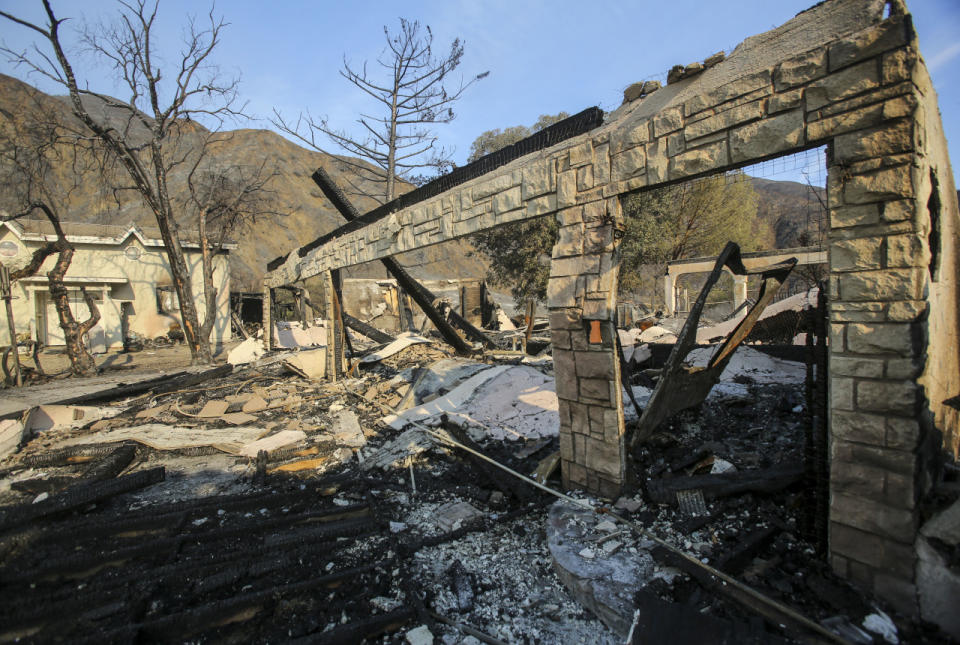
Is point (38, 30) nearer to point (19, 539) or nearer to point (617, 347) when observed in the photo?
point (19, 539)

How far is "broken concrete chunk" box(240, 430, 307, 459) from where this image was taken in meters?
5.62

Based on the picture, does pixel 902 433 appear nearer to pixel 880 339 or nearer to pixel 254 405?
pixel 880 339

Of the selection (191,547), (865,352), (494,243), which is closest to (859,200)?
(865,352)

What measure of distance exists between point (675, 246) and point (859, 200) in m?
22.3

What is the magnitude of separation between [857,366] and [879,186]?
955 millimetres

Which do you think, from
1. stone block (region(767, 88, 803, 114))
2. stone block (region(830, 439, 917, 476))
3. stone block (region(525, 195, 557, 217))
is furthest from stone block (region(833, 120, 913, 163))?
stone block (region(525, 195, 557, 217))

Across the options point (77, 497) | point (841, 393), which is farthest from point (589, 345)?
point (77, 497)

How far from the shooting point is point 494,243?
18422 mm

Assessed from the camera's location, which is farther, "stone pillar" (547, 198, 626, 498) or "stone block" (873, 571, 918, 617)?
"stone pillar" (547, 198, 626, 498)

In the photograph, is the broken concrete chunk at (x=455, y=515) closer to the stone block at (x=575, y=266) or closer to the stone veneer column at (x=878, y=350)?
the stone block at (x=575, y=266)

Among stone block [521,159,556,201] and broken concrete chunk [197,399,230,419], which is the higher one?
stone block [521,159,556,201]

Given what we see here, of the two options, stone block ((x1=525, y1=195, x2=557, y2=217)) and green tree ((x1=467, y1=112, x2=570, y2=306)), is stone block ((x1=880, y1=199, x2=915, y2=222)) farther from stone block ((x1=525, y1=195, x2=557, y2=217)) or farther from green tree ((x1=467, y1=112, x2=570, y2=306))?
green tree ((x1=467, y1=112, x2=570, y2=306))

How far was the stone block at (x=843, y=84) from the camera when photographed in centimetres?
226

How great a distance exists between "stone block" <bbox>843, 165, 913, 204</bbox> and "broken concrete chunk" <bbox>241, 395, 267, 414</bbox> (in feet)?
27.4
